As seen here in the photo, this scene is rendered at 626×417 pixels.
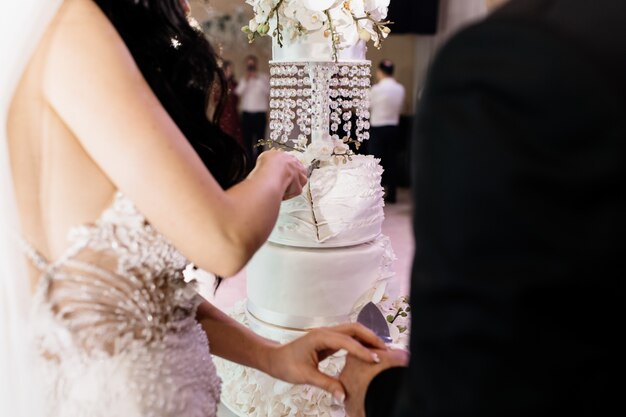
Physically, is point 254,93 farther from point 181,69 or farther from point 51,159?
point 51,159

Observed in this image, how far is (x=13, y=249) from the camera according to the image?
86 cm

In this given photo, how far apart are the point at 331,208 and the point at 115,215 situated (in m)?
1.25

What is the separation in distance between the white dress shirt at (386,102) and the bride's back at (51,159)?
5814mm

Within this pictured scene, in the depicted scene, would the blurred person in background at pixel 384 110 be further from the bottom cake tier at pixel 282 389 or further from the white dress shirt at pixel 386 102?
the bottom cake tier at pixel 282 389

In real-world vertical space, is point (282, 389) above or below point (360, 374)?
below

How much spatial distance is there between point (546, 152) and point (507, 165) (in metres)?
0.03

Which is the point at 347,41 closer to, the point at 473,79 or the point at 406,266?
the point at 473,79

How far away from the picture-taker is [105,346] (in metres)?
0.90

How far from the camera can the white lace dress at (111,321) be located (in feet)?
2.87

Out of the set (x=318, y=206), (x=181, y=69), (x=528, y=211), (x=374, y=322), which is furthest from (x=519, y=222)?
(x=318, y=206)

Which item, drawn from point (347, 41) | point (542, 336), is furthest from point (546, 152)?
point (347, 41)

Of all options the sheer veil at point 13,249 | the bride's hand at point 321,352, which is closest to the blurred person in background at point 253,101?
the bride's hand at point 321,352

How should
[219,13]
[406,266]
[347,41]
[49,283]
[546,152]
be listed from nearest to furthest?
[546,152] < [49,283] < [347,41] < [406,266] < [219,13]

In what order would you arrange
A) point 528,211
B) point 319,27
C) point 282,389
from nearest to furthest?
point 528,211
point 319,27
point 282,389
